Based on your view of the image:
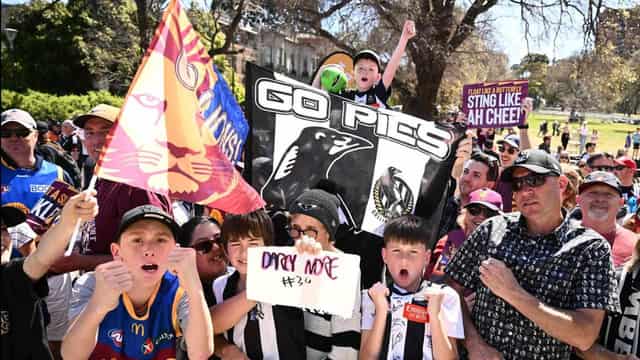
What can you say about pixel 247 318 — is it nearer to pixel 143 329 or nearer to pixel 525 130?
pixel 143 329

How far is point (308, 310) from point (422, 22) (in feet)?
42.1

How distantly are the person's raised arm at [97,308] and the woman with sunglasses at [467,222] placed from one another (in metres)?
2.02

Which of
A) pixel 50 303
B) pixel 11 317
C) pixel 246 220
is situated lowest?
pixel 50 303

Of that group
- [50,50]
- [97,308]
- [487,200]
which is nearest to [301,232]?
[97,308]

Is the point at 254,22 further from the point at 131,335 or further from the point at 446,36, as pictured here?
the point at 131,335

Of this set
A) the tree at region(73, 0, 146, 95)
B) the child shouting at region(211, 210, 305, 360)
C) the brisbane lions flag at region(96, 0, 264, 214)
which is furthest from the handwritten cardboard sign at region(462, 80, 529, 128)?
the tree at region(73, 0, 146, 95)

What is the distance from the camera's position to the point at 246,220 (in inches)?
124

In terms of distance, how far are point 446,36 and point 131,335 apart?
13929 millimetres

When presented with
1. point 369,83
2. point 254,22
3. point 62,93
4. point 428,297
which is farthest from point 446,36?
point 62,93

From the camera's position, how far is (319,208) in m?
3.12

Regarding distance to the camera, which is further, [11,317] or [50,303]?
[50,303]

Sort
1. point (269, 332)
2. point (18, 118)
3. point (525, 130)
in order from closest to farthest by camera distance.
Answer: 1. point (269, 332)
2. point (18, 118)
3. point (525, 130)

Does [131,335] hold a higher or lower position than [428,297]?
lower

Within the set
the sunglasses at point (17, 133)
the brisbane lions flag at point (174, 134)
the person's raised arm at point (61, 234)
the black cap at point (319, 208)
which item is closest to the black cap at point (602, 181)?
the black cap at point (319, 208)
